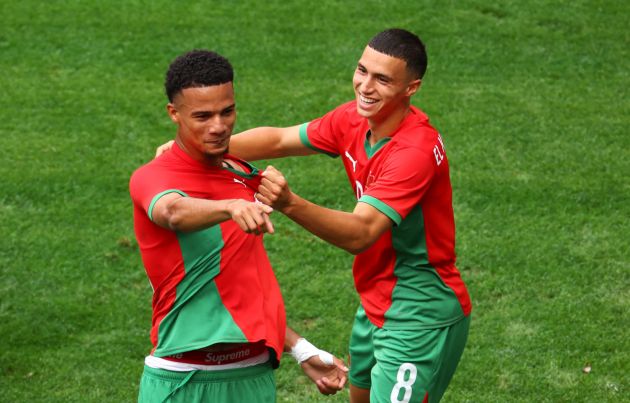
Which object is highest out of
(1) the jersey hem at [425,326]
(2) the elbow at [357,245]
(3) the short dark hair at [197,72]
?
(3) the short dark hair at [197,72]

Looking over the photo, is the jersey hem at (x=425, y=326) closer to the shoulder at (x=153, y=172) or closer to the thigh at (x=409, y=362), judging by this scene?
the thigh at (x=409, y=362)

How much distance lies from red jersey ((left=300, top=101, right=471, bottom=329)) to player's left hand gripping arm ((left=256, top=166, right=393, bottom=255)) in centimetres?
11

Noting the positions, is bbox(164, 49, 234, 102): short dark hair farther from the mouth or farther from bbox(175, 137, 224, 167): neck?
the mouth

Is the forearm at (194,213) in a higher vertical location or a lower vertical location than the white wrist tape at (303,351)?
higher

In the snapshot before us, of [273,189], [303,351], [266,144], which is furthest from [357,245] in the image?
[266,144]

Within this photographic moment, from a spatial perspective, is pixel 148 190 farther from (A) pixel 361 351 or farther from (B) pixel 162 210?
(A) pixel 361 351

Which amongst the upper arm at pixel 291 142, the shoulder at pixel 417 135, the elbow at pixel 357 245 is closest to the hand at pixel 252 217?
the elbow at pixel 357 245

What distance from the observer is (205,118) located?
4.81 metres

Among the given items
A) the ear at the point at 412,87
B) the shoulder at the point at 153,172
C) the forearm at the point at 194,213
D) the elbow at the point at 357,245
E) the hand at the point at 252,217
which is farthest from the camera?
the ear at the point at 412,87

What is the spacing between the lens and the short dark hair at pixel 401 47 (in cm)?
575

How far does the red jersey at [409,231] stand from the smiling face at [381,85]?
0.14 m

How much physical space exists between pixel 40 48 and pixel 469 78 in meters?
4.78

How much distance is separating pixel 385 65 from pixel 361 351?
1.64 meters

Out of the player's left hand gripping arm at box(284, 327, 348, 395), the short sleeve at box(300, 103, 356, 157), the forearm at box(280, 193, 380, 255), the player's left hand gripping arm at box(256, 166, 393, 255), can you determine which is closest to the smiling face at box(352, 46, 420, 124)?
the short sleeve at box(300, 103, 356, 157)
